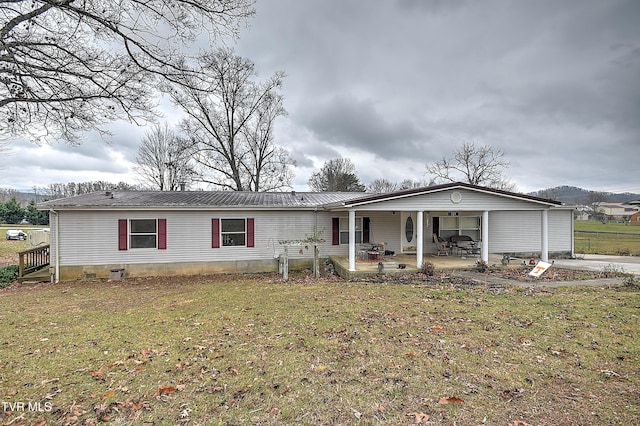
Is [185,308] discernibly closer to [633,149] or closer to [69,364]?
[69,364]

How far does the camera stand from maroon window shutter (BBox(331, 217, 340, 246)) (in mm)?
14047

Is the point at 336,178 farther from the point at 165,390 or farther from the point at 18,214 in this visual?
the point at 18,214

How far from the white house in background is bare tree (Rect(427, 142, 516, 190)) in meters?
22.9

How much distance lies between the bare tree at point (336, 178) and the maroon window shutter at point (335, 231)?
2333cm

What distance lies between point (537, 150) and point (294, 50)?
26685 millimetres

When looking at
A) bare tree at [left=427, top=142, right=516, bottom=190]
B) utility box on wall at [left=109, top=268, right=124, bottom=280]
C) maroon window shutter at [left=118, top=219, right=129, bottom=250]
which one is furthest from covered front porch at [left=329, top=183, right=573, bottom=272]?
bare tree at [left=427, top=142, right=516, bottom=190]

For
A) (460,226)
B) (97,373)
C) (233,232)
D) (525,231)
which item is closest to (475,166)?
(525,231)

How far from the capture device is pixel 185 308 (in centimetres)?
737

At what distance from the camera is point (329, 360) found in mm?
4391

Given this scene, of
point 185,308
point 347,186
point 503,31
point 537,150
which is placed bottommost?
point 185,308

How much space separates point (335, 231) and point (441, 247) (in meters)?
5.30

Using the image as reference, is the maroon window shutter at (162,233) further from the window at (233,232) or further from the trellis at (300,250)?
the trellis at (300,250)

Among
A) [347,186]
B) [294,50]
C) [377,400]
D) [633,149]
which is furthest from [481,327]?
[347,186]

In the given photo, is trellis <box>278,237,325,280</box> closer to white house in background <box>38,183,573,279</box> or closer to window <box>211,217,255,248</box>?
white house in background <box>38,183,573,279</box>
